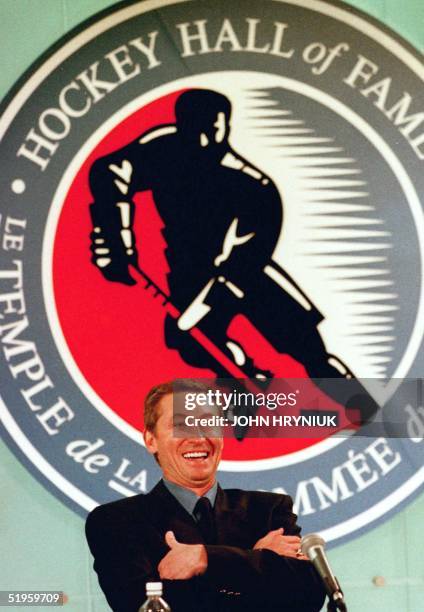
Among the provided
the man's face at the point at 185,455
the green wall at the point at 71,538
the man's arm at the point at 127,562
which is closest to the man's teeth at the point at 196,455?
the man's face at the point at 185,455

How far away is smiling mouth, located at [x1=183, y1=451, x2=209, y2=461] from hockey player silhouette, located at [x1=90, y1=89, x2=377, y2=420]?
9.7 inches

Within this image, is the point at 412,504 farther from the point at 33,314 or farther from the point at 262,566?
the point at 33,314

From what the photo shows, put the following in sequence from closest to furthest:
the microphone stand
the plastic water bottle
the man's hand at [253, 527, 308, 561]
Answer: the microphone stand < the plastic water bottle < the man's hand at [253, 527, 308, 561]

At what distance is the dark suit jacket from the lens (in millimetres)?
3877

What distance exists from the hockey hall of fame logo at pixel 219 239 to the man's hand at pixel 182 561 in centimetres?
22

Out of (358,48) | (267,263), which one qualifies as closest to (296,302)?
(267,263)

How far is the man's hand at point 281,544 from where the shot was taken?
12.9 feet

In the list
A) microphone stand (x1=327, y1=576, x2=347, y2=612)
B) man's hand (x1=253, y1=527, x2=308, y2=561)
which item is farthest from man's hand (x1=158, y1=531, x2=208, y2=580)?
microphone stand (x1=327, y1=576, x2=347, y2=612)

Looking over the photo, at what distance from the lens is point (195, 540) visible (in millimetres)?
3924

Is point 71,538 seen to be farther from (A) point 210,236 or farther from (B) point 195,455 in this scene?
(A) point 210,236

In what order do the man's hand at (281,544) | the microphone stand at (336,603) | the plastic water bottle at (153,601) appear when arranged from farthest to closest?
the man's hand at (281,544)
the plastic water bottle at (153,601)
the microphone stand at (336,603)

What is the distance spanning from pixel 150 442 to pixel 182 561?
1.21 ft

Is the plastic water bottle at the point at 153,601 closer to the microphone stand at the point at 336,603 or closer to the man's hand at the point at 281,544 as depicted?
the man's hand at the point at 281,544

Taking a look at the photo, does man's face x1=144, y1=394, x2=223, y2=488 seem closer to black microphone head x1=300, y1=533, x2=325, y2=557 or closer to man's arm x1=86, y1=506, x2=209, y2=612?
man's arm x1=86, y1=506, x2=209, y2=612
